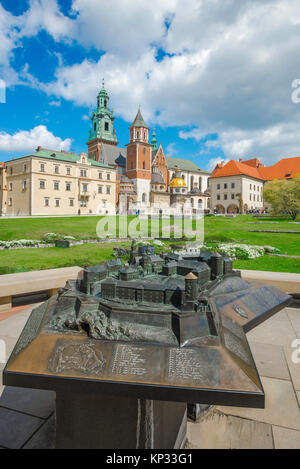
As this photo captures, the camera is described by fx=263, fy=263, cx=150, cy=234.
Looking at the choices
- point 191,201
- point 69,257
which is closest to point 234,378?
point 69,257

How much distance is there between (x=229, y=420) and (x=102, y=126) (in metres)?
66.2

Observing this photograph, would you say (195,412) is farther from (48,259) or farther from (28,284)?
(48,259)

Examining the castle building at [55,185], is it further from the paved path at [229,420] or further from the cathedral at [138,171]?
the paved path at [229,420]

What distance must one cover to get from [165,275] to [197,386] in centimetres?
194

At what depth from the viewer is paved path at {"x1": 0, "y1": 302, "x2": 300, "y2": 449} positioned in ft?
8.88

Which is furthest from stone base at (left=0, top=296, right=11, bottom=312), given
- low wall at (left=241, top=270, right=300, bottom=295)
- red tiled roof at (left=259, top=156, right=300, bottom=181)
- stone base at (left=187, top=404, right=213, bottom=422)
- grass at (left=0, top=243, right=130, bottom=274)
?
red tiled roof at (left=259, top=156, right=300, bottom=181)

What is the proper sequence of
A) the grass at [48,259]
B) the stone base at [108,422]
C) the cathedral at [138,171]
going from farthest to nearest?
the cathedral at [138,171] → the grass at [48,259] → the stone base at [108,422]

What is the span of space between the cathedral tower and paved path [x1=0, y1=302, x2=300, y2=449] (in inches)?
2423

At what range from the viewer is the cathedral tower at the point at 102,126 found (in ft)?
202

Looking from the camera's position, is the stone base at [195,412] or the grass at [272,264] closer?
the stone base at [195,412]

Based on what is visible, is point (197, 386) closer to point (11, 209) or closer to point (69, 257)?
point (69, 257)
